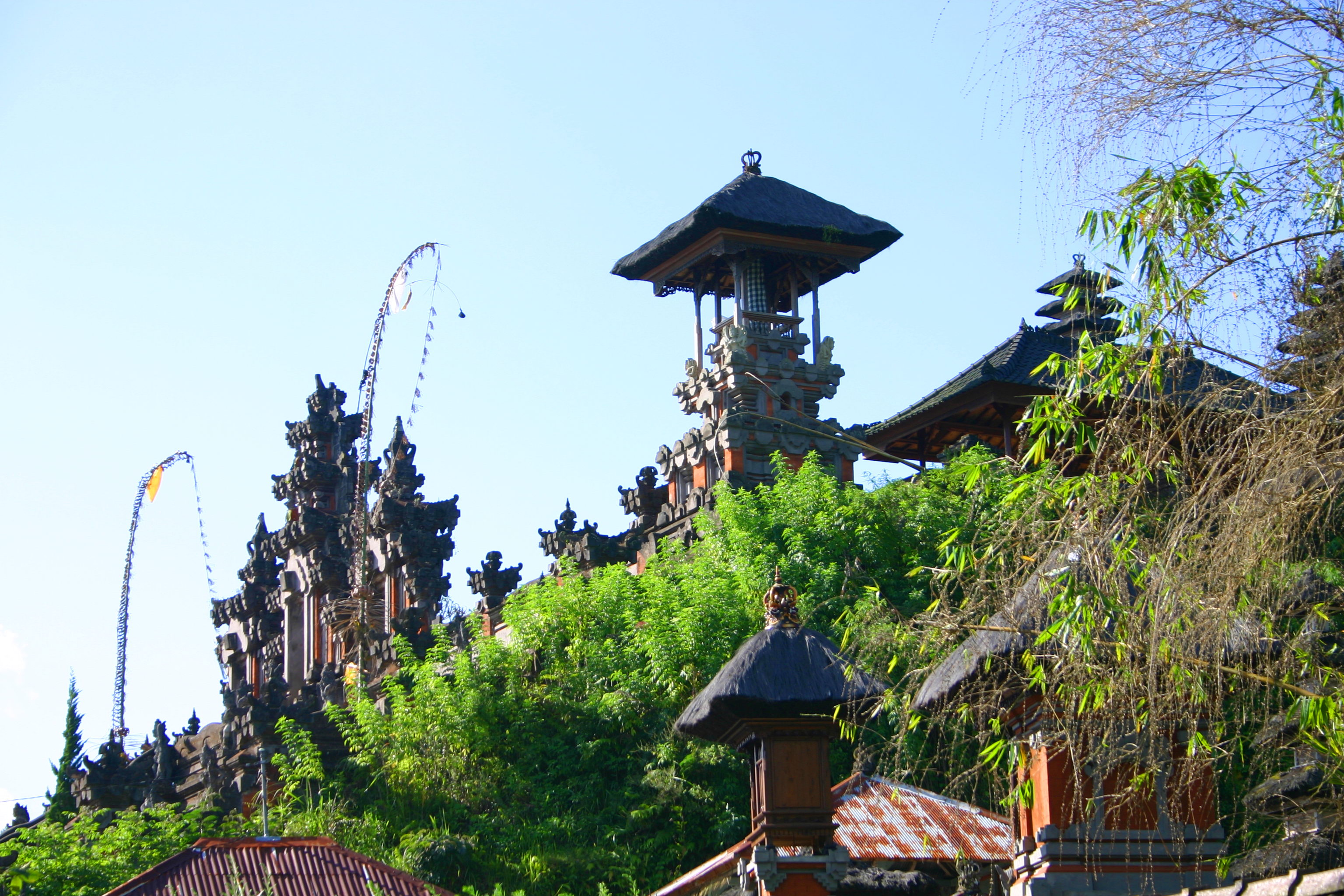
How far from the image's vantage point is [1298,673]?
10.6 metres

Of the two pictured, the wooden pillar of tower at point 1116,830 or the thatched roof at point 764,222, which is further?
the thatched roof at point 764,222

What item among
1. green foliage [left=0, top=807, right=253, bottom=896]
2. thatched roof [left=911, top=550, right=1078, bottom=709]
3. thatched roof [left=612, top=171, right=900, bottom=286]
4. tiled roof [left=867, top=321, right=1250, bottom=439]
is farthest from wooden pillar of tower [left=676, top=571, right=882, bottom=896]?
thatched roof [left=612, top=171, right=900, bottom=286]

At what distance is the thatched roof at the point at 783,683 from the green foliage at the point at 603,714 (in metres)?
9.80

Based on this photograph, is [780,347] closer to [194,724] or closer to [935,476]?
[935,476]

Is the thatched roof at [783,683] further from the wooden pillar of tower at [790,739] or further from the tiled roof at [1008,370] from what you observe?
the tiled roof at [1008,370]

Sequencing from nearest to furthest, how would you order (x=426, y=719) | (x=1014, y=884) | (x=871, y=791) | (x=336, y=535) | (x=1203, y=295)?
(x=1203, y=295) < (x=1014, y=884) < (x=871, y=791) < (x=426, y=719) < (x=336, y=535)

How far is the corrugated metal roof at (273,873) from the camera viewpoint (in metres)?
16.2

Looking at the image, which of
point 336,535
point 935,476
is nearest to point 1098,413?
point 935,476

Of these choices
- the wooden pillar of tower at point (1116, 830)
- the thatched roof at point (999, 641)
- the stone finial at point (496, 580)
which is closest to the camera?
the thatched roof at point (999, 641)

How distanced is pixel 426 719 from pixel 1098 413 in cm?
1467

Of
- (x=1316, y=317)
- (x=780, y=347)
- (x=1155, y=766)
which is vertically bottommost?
(x=1155, y=766)

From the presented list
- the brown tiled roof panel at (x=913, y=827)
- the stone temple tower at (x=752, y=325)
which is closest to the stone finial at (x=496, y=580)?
the stone temple tower at (x=752, y=325)

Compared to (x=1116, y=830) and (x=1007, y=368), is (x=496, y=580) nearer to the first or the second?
(x=1007, y=368)

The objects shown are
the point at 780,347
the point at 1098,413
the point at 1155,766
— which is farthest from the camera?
the point at 780,347
